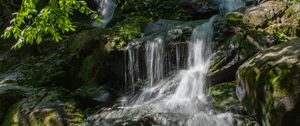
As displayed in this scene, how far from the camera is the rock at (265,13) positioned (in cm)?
980

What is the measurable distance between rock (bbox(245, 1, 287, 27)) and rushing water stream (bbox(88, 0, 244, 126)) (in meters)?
1.00

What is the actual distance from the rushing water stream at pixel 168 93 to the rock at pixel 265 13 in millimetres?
998

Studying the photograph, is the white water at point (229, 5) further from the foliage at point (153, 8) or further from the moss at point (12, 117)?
the moss at point (12, 117)

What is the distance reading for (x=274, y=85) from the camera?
5.25 m

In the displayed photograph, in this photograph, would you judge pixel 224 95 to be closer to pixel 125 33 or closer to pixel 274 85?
pixel 274 85

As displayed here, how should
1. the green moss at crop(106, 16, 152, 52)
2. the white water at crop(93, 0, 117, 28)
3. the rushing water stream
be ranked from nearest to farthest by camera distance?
the rushing water stream, the green moss at crop(106, 16, 152, 52), the white water at crop(93, 0, 117, 28)

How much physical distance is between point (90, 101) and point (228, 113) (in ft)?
11.9

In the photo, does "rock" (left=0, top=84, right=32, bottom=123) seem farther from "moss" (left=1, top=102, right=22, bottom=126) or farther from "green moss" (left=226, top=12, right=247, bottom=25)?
"green moss" (left=226, top=12, right=247, bottom=25)

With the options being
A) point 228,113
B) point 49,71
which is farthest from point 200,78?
point 49,71

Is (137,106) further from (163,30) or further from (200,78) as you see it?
(163,30)

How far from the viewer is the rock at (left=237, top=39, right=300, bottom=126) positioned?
197 inches

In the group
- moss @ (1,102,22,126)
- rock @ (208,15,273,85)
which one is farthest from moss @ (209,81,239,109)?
moss @ (1,102,22,126)

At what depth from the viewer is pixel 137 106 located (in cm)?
840

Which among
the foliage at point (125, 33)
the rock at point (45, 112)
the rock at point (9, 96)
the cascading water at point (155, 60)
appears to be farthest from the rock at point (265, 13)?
the rock at point (9, 96)
